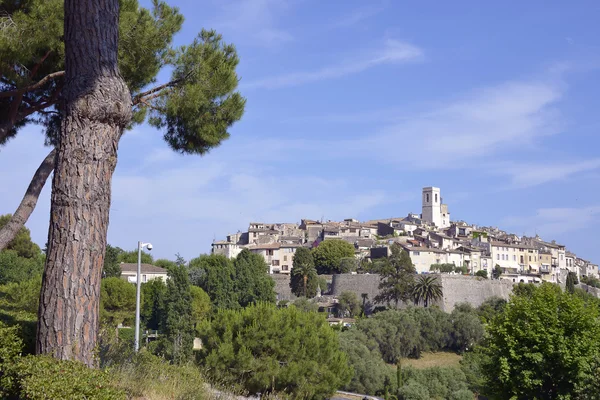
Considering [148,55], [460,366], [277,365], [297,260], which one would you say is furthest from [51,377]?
[297,260]

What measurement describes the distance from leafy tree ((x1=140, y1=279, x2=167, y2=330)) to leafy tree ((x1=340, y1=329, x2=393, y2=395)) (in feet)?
38.2

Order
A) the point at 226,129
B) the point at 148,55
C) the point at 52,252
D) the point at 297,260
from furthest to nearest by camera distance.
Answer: the point at 297,260, the point at 226,129, the point at 148,55, the point at 52,252

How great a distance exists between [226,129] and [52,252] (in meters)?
5.25

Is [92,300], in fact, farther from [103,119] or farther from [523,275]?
[523,275]

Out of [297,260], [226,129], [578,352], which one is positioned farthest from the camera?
[297,260]

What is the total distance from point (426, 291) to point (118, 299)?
29988mm

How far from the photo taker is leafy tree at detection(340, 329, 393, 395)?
3612 cm

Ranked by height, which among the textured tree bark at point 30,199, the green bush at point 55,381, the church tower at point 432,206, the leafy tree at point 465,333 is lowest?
the leafy tree at point 465,333

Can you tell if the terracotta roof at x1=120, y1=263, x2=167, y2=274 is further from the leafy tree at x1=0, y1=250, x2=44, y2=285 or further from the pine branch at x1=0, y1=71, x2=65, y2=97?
the pine branch at x1=0, y1=71, x2=65, y2=97

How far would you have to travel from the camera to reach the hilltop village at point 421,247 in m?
83.1

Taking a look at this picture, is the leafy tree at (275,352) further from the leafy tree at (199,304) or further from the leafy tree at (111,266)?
the leafy tree at (111,266)

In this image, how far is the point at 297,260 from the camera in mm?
68875

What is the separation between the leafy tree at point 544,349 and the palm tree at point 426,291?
40.7 meters

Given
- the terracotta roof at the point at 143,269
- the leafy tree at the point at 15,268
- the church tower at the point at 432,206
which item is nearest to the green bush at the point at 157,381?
the leafy tree at the point at 15,268
